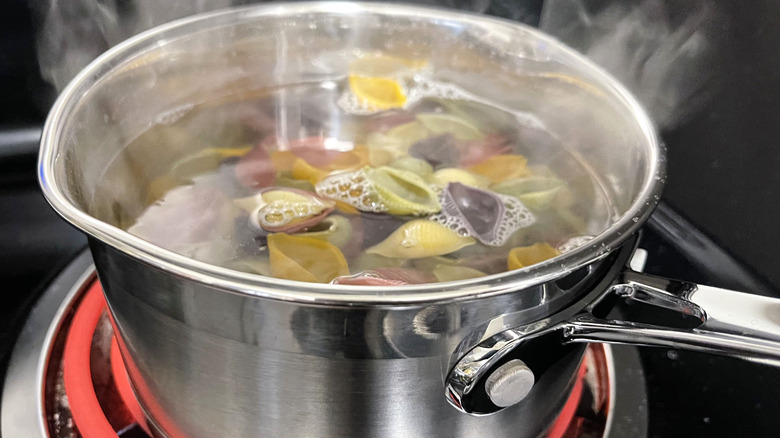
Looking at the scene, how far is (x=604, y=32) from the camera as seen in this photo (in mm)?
870

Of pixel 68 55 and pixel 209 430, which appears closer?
pixel 209 430

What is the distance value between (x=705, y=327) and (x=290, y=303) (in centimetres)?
27

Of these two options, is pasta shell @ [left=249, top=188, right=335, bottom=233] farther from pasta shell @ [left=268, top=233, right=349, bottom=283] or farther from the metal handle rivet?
the metal handle rivet

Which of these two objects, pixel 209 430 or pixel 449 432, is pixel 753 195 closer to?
pixel 449 432

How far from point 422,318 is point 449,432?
4.7 inches

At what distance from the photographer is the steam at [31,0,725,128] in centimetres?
72

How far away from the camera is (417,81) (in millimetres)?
866

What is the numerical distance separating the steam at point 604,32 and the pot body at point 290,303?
0.14m

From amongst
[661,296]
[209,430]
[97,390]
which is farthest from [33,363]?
[661,296]

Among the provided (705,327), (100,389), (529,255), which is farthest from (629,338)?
(100,389)

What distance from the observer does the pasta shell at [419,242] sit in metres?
0.56

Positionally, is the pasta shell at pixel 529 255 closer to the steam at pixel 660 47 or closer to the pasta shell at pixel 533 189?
the pasta shell at pixel 533 189

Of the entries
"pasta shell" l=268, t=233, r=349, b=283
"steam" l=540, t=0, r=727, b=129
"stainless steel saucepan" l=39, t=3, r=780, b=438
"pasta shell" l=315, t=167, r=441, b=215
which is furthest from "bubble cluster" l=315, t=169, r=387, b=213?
"steam" l=540, t=0, r=727, b=129

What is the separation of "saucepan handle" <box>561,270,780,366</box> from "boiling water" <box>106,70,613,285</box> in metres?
0.13
